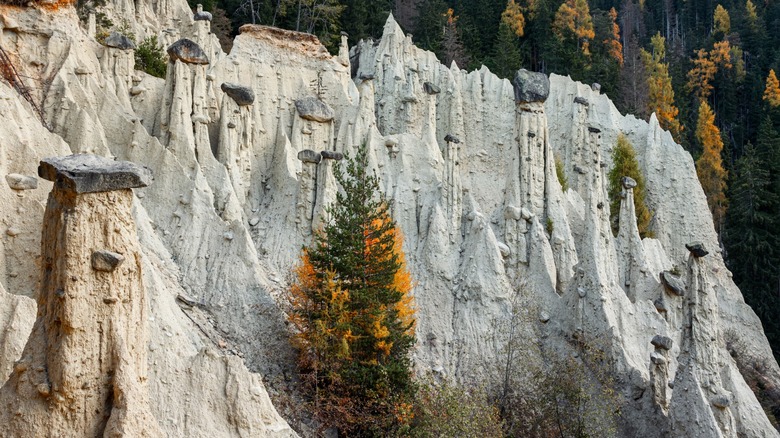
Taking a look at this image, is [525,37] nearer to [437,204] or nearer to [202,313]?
[437,204]

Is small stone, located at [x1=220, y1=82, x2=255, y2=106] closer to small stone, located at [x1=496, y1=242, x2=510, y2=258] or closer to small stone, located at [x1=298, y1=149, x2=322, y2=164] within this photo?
small stone, located at [x1=298, y1=149, x2=322, y2=164]

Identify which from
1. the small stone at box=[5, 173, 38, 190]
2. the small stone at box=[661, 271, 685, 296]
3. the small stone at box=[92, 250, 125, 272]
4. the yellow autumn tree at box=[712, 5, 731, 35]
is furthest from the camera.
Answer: the yellow autumn tree at box=[712, 5, 731, 35]

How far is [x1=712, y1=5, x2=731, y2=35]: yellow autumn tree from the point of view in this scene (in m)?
80.2

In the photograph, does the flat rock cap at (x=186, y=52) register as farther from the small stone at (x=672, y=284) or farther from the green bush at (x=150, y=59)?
the small stone at (x=672, y=284)

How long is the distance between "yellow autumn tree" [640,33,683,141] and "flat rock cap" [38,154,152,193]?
4847 cm

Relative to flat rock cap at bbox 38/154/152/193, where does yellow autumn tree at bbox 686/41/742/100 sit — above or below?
above

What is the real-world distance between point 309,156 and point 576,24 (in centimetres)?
4636

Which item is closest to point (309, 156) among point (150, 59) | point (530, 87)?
point (150, 59)

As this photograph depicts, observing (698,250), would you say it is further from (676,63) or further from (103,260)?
(676,63)

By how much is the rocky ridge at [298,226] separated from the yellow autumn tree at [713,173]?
14.4 meters

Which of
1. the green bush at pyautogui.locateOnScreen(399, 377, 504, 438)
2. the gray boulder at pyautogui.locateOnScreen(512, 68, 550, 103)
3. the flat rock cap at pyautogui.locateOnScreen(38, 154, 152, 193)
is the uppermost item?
the gray boulder at pyautogui.locateOnScreen(512, 68, 550, 103)

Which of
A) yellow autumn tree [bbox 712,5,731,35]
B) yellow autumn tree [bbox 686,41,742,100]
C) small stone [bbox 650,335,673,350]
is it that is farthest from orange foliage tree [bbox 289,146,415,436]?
yellow autumn tree [bbox 712,5,731,35]

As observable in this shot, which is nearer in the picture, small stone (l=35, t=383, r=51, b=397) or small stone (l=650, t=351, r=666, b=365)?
small stone (l=35, t=383, r=51, b=397)

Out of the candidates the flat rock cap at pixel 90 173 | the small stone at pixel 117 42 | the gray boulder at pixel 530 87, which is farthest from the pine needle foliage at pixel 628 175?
the flat rock cap at pixel 90 173
